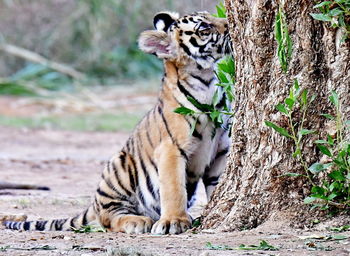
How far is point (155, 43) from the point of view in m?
6.00

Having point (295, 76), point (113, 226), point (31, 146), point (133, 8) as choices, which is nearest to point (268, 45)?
point (295, 76)

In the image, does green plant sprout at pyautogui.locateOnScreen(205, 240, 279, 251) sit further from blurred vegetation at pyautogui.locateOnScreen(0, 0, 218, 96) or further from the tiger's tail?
blurred vegetation at pyautogui.locateOnScreen(0, 0, 218, 96)

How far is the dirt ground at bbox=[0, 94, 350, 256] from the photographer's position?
14.6ft

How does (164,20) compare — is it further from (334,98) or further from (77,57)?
(77,57)

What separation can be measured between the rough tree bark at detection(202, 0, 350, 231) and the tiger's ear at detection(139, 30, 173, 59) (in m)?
0.97

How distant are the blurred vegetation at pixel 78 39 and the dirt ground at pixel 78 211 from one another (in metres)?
5.83

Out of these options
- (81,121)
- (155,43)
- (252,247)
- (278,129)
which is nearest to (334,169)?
(278,129)

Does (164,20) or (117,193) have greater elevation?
(164,20)

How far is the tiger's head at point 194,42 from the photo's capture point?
19.5ft

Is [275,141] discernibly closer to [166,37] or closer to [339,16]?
[339,16]

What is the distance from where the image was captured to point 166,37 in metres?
6.04

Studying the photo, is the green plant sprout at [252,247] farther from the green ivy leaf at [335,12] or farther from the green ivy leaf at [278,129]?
the green ivy leaf at [335,12]

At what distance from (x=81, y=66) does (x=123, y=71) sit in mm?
1053

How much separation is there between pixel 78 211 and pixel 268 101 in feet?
9.04
